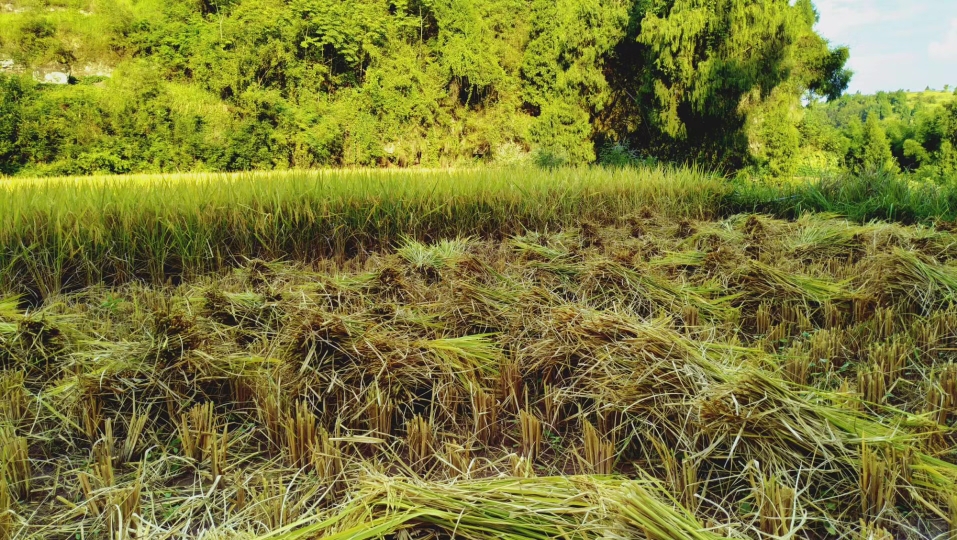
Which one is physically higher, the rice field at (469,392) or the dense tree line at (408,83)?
the dense tree line at (408,83)

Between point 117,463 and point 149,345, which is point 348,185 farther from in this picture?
point 117,463

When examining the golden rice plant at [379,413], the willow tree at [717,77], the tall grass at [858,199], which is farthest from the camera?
the willow tree at [717,77]

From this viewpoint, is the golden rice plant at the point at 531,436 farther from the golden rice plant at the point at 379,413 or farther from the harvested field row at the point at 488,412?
the golden rice plant at the point at 379,413

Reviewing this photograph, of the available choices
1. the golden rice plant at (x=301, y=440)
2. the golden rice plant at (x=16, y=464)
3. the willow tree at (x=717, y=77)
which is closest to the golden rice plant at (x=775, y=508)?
the golden rice plant at (x=301, y=440)

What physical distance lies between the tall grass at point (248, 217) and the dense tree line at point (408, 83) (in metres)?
6.10

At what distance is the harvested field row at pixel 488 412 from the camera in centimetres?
100

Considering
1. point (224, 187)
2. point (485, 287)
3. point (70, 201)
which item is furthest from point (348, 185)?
point (485, 287)

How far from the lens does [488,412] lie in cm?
142

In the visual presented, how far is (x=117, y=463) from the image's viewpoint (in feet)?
4.11

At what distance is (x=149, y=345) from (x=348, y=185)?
2253 mm

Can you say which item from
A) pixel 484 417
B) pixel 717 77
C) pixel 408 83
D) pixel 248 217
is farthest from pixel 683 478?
pixel 408 83

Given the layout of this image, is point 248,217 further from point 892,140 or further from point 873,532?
point 892,140

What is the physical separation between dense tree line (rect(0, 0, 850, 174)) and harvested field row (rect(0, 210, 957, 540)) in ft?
26.8

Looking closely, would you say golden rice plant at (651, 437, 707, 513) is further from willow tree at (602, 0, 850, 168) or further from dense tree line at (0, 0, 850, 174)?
dense tree line at (0, 0, 850, 174)
